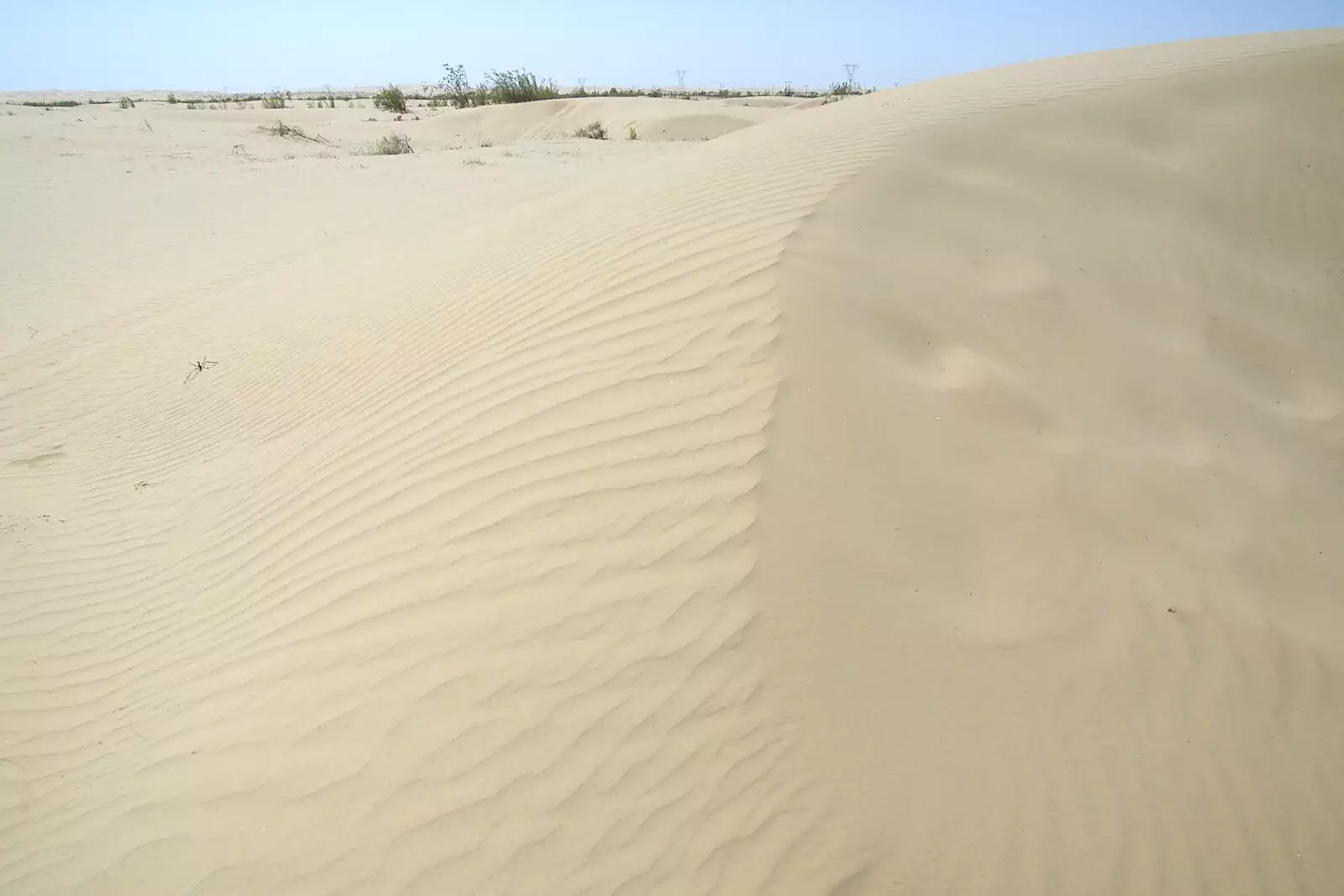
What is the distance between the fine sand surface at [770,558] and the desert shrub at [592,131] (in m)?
15.8

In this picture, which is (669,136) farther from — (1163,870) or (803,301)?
(1163,870)

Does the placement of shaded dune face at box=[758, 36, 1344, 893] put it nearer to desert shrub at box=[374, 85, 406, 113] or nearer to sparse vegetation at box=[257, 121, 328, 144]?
sparse vegetation at box=[257, 121, 328, 144]

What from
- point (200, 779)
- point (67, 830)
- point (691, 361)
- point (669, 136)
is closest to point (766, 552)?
point (691, 361)

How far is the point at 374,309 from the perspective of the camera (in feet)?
19.5

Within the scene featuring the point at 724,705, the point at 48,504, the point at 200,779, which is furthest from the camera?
the point at 48,504

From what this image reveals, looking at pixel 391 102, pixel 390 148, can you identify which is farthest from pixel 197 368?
pixel 391 102

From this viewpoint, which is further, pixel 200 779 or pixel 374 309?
pixel 374 309

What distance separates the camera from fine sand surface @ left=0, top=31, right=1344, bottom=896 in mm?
2301

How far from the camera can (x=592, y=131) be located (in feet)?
67.3

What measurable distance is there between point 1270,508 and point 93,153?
21065 millimetres

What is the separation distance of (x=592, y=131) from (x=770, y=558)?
2023 cm

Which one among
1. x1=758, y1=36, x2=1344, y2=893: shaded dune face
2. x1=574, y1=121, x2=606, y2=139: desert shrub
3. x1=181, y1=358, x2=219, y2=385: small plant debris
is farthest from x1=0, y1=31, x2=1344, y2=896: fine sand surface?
x1=574, y1=121, x2=606, y2=139: desert shrub

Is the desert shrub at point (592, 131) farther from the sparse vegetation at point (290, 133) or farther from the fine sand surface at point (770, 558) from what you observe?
the fine sand surface at point (770, 558)

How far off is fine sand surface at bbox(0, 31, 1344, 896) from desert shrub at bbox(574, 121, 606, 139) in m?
15.8
